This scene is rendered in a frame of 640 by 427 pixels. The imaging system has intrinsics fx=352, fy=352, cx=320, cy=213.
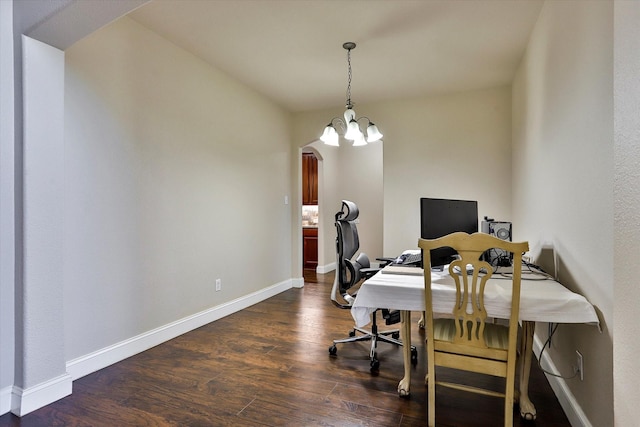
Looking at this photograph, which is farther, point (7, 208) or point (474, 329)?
point (7, 208)

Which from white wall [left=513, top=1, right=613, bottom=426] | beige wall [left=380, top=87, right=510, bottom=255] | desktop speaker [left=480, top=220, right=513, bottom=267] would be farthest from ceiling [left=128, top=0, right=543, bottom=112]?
desktop speaker [left=480, top=220, right=513, bottom=267]

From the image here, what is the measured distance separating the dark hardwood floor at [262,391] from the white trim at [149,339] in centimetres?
6

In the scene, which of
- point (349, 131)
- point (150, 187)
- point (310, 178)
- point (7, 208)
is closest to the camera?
point (7, 208)

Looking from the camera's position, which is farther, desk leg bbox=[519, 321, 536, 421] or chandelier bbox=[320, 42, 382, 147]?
chandelier bbox=[320, 42, 382, 147]

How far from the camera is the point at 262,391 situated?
2201 mm

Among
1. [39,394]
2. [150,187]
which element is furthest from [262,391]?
[150,187]

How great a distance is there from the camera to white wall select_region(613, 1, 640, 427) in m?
0.93

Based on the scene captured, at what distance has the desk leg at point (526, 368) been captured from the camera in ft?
6.17

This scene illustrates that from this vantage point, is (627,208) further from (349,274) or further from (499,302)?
(349,274)

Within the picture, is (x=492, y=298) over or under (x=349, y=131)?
under

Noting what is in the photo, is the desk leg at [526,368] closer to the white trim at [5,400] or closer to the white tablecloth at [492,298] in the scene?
the white tablecloth at [492,298]

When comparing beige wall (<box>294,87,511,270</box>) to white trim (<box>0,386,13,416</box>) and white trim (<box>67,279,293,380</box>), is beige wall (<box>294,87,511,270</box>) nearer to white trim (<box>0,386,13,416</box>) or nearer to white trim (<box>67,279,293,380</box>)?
white trim (<box>67,279,293,380</box>)

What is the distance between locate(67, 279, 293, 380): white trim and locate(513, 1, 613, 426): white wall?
9.65 feet

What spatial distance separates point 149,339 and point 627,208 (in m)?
3.17
